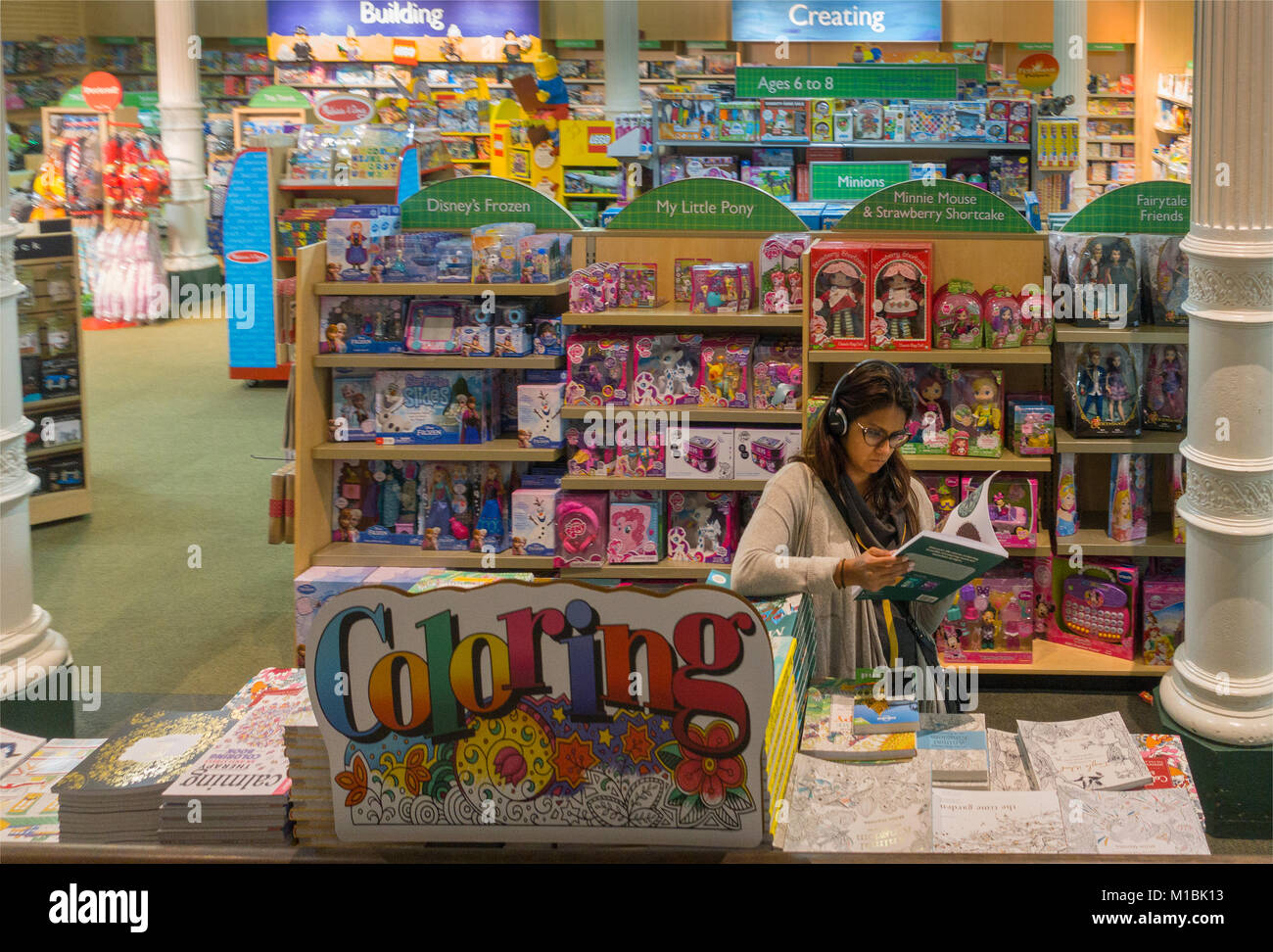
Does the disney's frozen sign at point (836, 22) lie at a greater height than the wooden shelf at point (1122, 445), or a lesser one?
greater

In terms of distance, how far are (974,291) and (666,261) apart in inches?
44.2

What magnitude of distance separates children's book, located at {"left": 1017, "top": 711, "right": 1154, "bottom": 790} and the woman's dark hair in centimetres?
80

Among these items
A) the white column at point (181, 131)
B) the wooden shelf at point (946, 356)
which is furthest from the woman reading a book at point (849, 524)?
the white column at point (181, 131)

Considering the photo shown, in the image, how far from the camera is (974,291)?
15.4ft

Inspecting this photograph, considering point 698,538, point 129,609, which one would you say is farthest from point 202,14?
point 698,538

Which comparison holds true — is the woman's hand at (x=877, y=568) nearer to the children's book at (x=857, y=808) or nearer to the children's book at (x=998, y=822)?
the children's book at (x=857, y=808)

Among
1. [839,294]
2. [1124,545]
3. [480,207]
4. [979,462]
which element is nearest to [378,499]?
[480,207]

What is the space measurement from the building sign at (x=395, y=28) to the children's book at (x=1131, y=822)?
47.6 ft

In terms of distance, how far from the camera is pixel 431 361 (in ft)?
16.4

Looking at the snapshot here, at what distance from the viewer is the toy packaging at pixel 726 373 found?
4.84m

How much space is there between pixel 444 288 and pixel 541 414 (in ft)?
1.88

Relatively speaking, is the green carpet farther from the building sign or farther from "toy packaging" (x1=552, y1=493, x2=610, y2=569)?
the building sign
